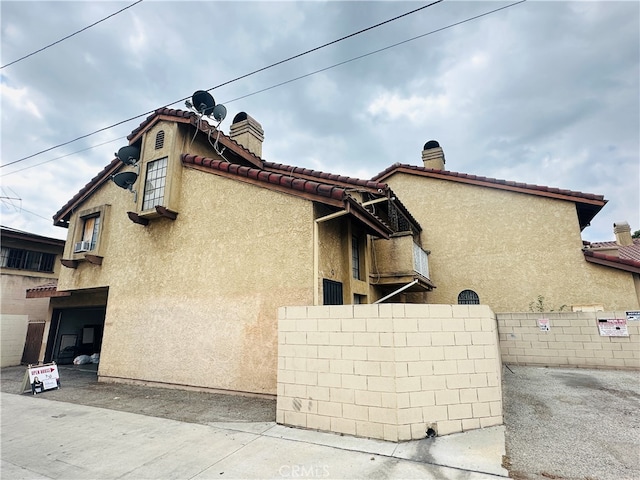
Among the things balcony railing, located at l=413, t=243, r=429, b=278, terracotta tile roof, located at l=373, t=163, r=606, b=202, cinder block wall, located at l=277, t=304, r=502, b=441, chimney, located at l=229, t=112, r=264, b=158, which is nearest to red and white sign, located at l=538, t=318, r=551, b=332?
balcony railing, located at l=413, t=243, r=429, b=278

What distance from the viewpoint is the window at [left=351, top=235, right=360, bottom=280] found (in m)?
9.05

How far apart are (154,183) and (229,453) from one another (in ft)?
25.9

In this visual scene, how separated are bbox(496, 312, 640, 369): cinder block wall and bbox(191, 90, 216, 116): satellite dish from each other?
11.4 metres

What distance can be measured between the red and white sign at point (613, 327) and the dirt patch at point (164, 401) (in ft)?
31.4

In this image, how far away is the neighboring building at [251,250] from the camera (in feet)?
23.6

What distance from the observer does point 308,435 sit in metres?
4.69

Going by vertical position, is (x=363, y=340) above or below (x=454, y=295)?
below

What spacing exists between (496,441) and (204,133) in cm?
1038

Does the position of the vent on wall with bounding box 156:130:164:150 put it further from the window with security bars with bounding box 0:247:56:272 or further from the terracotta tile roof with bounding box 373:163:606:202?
the window with security bars with bounding box 0:247:56:272

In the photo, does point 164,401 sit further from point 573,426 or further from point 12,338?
point 12,338

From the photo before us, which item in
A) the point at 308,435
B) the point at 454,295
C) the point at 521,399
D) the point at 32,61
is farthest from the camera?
the point at 454,295

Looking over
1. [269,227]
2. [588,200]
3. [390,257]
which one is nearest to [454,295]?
[390,257]

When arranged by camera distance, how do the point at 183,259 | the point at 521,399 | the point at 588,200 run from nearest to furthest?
the point at 521,399, the point at 183,259, the point at 588,200

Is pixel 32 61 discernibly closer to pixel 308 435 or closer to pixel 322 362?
pixel 322 362
